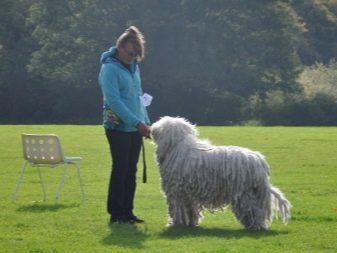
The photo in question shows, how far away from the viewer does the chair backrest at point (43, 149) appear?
47.9 feet

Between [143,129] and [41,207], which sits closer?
[143,129]

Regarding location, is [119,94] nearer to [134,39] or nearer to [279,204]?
[134,39]

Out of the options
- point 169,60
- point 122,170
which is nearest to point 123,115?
point 122,170

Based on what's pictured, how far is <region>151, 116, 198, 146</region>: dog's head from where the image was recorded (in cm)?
1184


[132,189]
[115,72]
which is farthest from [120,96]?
[132,189]

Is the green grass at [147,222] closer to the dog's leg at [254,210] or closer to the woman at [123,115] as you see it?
the dog's leg at [254,210]

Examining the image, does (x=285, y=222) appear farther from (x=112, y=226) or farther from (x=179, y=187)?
(x=112, y=226)

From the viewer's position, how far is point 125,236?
36.7ft

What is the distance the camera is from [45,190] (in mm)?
16938

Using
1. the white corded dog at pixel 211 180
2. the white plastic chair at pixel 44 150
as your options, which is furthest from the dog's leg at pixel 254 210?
the white plastic chair at pixel 44 150

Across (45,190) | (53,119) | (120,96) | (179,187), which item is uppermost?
(120,96)

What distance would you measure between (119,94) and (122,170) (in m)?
0.99

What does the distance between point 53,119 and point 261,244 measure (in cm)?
5972

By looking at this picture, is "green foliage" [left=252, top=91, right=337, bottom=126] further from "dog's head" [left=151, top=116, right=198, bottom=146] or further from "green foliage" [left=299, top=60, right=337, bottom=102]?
Answer: "dog's head" [left=151, top=116, right=198, bottom=146]
